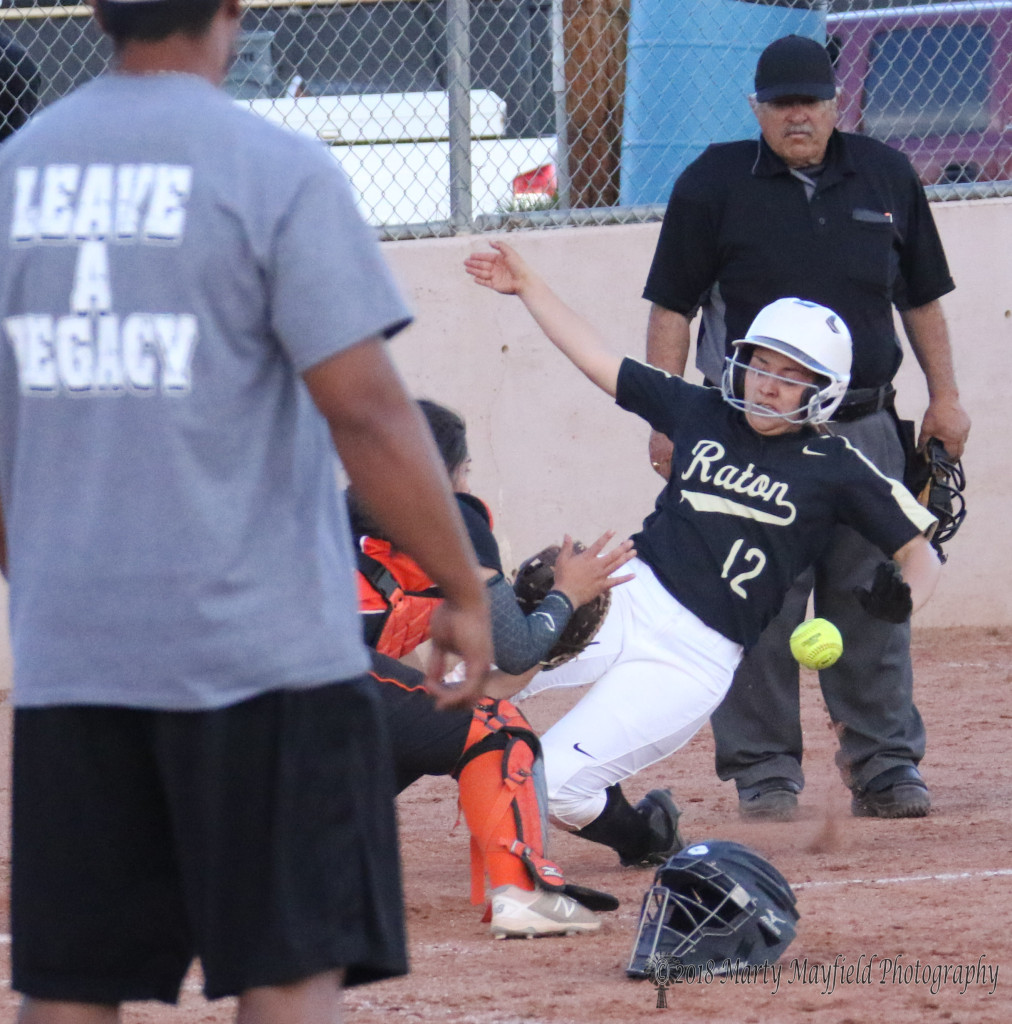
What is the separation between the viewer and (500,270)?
4652 mm

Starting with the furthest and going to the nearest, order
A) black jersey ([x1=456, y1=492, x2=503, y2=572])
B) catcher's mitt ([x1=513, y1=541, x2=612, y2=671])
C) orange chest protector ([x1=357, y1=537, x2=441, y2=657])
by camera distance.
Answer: catcher's mitt ([x1=513, y1=541, x2=612, y2=671]), orange chest protector ([x1=357, y1=537, x2=441, y2=657]), black jersey ([x1=456, y1=492, x2=503, y2=572])

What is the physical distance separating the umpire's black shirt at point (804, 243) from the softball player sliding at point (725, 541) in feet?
1.57

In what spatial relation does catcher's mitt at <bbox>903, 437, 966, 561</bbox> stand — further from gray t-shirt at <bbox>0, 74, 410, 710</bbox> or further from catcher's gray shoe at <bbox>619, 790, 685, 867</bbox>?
gray t-shirt at <bbox>0, 74, 410, 710</bbox>

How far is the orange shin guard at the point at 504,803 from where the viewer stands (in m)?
3.85

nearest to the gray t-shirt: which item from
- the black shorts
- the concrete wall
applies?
the black shorts

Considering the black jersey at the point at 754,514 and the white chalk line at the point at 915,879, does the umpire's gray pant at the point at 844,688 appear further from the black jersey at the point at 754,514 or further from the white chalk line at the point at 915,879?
the white chalk line at the point at 915,879

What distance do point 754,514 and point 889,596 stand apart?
427mm

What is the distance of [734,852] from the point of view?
11.7 feet

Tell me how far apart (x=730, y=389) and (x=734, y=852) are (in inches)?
61.7

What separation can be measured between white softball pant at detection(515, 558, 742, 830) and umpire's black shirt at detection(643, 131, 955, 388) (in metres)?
1.06

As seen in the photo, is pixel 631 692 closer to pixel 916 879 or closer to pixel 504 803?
pixel 504 803

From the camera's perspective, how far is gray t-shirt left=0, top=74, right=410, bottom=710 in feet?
6.28

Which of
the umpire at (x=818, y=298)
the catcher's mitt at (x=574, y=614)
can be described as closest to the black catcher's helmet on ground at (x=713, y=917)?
the catcher's mitt at (x=574, y=614)

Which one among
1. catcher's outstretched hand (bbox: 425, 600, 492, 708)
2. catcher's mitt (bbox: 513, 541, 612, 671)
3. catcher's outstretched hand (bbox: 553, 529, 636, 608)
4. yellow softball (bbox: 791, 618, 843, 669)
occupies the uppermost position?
catcher's outstretched hand (bbox: 425, 600, 492, 708)
